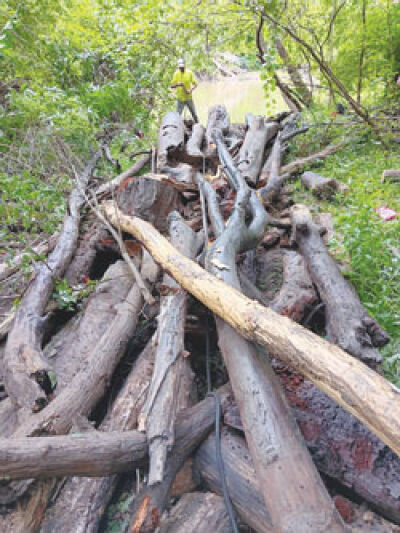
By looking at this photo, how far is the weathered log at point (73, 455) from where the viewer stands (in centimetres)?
133

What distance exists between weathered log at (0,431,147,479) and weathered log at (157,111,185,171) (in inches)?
150

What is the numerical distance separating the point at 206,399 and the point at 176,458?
38cm

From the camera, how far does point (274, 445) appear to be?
139 cm

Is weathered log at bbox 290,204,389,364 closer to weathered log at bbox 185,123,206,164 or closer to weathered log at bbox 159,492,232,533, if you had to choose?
weathered log at bbox 159,492,232,533

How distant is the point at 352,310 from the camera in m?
2.18

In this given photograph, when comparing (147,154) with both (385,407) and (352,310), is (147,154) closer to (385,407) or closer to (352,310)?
(352,310)

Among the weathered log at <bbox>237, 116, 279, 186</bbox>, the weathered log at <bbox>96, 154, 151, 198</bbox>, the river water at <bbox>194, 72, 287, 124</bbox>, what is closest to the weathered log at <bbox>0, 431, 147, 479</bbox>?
the weathered log at <bbox>96, 154, 151, 198</bbox>

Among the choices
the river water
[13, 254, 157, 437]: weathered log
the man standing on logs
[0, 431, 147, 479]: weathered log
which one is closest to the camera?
[0, 431, 147, 479]: weathered log

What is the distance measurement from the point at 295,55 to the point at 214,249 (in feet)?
29.4

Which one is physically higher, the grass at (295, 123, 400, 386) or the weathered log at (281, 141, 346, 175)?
the weathered log at (281, 141, 346, 175)

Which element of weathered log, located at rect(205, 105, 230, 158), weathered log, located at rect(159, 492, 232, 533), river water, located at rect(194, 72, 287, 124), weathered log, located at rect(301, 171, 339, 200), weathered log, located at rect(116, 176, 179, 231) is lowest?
weathered log, located at rect(159, 492, 232, 533)

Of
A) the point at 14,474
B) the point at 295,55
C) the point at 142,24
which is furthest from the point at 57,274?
the point at 295,55

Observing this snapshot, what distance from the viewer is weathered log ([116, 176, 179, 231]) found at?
3602 millimetres

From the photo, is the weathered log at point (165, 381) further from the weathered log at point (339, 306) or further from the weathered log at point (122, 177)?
the weathered log at point (122, 177)
